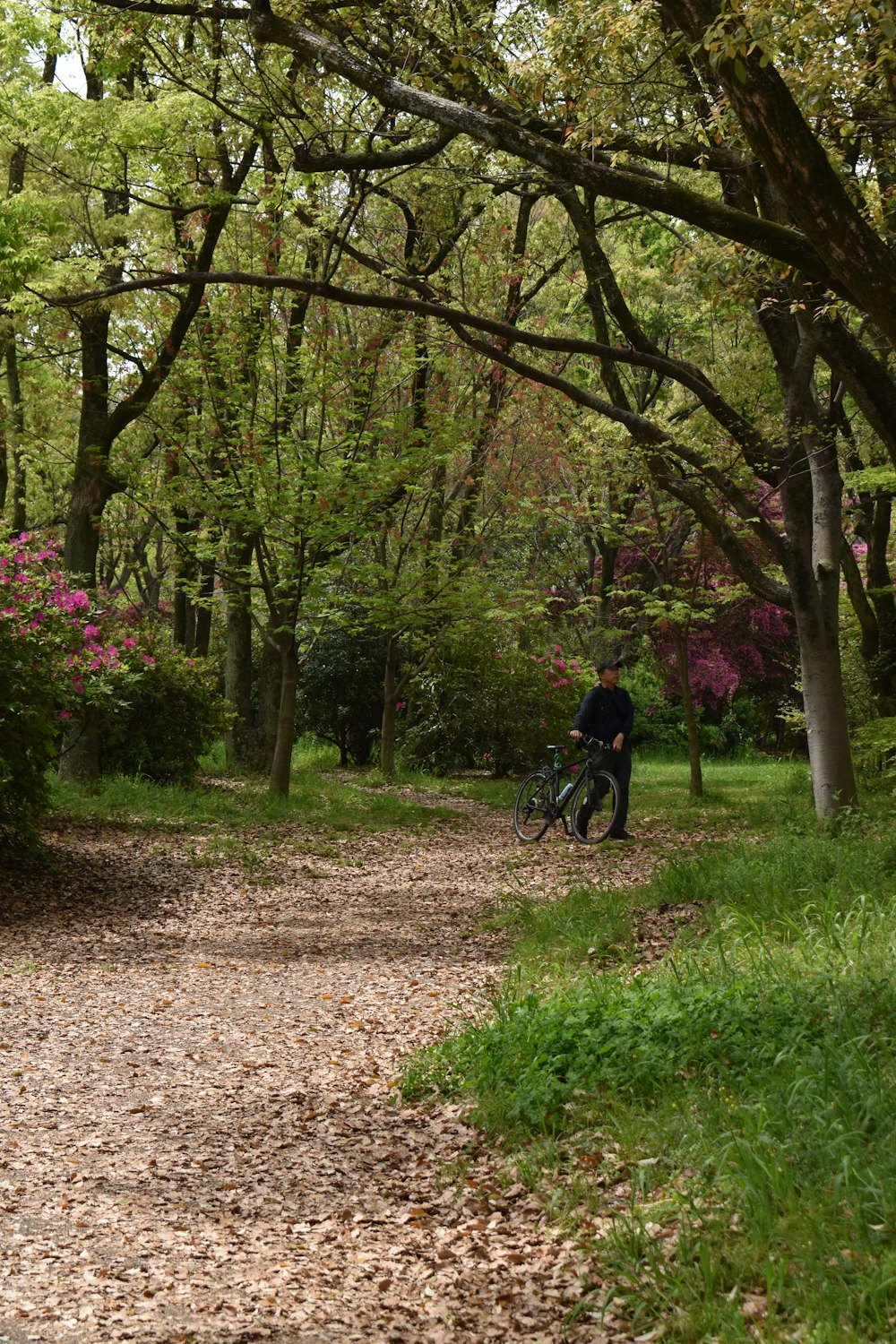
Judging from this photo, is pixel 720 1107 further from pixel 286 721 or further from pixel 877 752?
pixel 877 752

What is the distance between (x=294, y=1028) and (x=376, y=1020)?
Result: 0.43m

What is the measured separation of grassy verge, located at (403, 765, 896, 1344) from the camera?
306 cm

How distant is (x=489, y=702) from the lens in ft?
67.8

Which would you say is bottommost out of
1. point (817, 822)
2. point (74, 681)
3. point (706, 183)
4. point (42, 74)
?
point (817, 822)

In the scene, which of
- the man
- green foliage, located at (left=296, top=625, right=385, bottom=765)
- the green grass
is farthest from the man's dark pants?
green foliage, located at (left=296, top=625, right=385, bottom=765)

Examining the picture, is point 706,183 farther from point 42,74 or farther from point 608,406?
point 42,74

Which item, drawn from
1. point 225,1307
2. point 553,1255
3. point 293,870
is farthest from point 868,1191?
point 293,870

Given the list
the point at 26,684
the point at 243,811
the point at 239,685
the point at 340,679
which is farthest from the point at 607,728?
Answer: the point at 340,679

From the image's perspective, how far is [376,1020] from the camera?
6402 mm

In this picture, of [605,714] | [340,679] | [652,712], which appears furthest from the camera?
[652,712]

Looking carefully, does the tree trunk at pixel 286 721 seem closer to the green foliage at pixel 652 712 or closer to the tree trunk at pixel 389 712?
the tree trunk at pixel 389 712

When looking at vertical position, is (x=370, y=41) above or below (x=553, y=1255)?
above

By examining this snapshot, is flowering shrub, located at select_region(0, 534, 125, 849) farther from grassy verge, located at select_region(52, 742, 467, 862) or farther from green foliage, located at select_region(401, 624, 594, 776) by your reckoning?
green foliage, located at select_region(401, 624, 594, 776)

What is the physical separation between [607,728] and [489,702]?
8.17m
